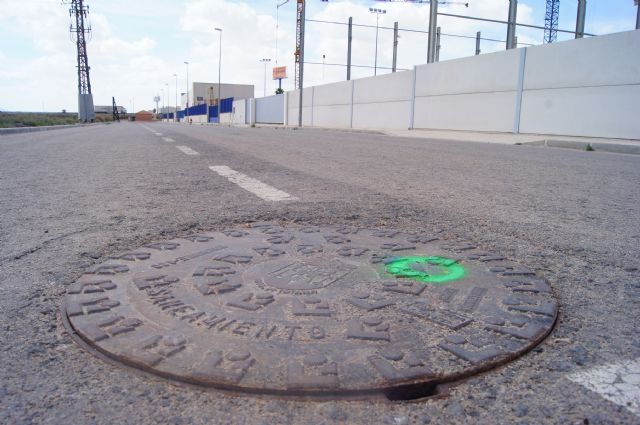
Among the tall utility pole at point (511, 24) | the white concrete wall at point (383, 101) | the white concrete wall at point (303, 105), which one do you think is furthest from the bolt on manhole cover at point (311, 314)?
the white concrete wall at point (303, 105)

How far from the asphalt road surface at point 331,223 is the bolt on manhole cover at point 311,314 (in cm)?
6

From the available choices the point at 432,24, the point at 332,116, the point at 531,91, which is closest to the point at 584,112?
the point at 531,91

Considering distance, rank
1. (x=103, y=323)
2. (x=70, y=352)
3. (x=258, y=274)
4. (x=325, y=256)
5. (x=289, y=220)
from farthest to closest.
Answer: (x=289, y=220), (x=325, y=256), (x=258, y=274), (x=103, y=323), (x=70, y=352)

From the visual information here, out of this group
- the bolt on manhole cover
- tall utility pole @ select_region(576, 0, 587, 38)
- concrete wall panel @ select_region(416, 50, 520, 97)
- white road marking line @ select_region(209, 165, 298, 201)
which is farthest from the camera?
tall utility pole @ select_region(576, 0, 587, 38)

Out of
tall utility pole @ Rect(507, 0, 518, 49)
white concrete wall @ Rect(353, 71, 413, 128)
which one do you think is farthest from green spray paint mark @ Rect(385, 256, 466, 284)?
tall utility pole @ Rect(507, 0, 518, 49)

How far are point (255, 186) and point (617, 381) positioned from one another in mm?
3663

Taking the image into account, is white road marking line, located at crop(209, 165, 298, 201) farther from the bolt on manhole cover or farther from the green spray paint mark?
the green spray paint mark

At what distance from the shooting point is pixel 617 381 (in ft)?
4.38

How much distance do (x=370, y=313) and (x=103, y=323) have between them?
2.82 feet

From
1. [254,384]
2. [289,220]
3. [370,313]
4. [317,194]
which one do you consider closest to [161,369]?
[254,384]

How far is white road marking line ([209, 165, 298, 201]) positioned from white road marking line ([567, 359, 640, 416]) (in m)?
2.78

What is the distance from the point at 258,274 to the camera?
6.60ft

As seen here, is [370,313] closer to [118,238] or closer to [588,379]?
[588,379]

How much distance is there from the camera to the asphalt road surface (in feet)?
3.98
